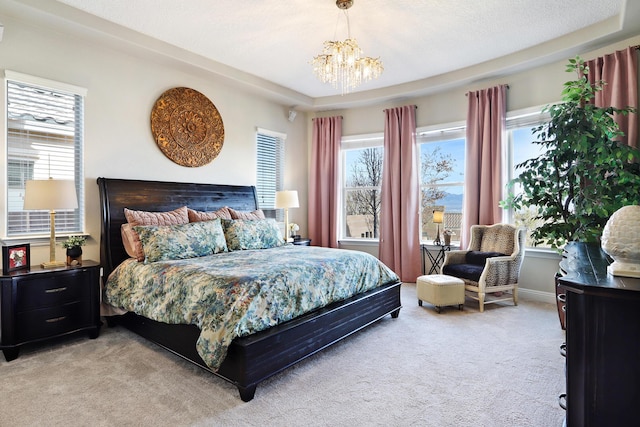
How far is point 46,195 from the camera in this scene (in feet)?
9.55

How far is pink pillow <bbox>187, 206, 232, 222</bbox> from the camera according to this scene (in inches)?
161

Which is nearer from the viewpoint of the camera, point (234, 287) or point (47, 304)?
point (234, 287)

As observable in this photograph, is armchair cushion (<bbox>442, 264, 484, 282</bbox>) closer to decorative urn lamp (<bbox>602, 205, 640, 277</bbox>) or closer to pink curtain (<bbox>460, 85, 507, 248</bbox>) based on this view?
pink curtain (<bbox>460, 85, 507, 248</bbox>)

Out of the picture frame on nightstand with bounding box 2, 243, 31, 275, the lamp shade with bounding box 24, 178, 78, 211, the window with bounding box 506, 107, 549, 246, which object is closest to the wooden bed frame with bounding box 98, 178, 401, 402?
the lamp shade with bounding box 24, 178, 78, 211

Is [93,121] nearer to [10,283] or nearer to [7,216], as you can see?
[7,216]

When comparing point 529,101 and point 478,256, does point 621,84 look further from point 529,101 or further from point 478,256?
point 478,256

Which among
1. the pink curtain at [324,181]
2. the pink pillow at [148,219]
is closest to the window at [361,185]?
the pink curtain at [324,181]

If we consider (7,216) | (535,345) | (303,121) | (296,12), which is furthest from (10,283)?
(303,121)

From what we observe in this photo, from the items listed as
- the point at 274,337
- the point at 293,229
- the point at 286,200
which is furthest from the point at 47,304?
the point at 293,229

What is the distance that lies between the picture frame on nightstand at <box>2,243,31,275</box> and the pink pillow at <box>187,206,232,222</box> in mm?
1514

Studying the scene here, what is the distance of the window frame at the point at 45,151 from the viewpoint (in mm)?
3084

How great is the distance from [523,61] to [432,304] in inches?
Answer: 123

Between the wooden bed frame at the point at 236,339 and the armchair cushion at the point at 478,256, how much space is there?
130 cm

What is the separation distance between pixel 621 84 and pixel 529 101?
96cm
